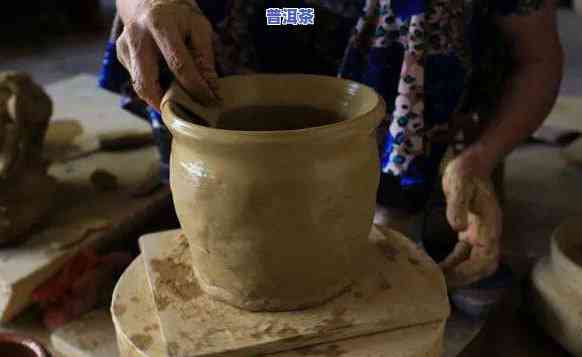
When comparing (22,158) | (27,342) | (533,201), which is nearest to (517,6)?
(533,201)

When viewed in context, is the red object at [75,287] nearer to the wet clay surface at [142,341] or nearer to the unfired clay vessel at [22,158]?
the unfired clay vessel at [22,158]

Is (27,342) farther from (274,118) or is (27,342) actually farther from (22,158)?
(22,158)

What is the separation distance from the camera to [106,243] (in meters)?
1.67

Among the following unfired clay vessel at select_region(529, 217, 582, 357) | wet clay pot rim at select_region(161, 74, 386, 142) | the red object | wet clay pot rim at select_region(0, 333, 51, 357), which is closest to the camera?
wet clay pot rim at select_region(161, 74, 386, 142)

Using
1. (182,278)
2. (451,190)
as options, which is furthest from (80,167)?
(451,190)

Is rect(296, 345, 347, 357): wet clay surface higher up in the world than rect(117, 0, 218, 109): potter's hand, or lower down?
lower down

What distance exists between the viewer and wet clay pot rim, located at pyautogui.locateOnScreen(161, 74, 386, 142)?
0.80m

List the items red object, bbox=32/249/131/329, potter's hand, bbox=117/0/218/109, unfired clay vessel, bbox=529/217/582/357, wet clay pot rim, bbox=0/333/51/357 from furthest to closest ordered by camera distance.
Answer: red object, bbox=32/249/131/329, unfired clay vessel, bbox=529/217/582/357, wet clay pot rim, bbox=0/333/51/357, potter's hand, bbox=117/0/218/109

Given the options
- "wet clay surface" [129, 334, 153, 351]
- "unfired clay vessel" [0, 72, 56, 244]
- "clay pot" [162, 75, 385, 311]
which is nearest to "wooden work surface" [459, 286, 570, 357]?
"clay pot" [162, 75, 385, 311]

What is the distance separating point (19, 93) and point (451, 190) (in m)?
1.18

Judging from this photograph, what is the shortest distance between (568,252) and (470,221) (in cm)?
34

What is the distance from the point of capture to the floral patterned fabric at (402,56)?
136 centimetres

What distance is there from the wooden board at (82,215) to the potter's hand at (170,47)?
723 mm

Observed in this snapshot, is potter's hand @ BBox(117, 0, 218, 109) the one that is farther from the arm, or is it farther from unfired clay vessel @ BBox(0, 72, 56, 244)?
unfired clay vessel @ BBox(0, 72, 56, 244)
